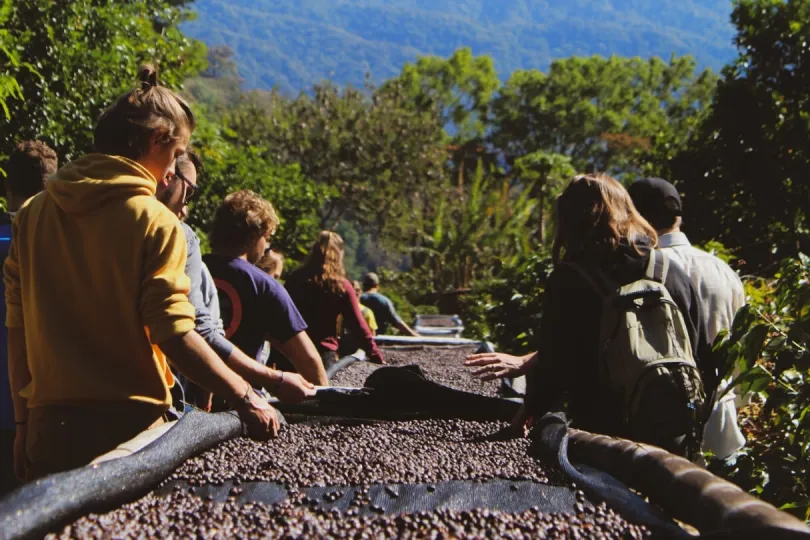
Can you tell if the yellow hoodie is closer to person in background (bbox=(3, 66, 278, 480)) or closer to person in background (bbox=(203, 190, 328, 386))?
person in background (bbox=(3, 66, 278, 480))

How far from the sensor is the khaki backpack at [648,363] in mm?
2672

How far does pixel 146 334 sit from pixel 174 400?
65 centimetres

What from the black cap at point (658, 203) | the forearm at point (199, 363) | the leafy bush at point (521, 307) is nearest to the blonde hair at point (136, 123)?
the forearm at point (199, 363)

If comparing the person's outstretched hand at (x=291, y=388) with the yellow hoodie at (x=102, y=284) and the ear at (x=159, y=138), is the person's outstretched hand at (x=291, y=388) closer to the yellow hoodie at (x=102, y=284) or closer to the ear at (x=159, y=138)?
the yellow hoodie at (x=102, y=284)

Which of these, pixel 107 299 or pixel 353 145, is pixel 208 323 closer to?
pixel 107 299

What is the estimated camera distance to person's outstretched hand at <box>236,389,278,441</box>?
7.70ft

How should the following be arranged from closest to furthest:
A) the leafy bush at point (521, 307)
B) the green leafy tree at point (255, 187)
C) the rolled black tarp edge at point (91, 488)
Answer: the rolled black tarp edge at point (91, 488) → the leafy bush at point (521, 307) → the green leafy tree at point (255, 187)

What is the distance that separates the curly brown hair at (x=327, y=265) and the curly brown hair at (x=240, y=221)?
1705 mm

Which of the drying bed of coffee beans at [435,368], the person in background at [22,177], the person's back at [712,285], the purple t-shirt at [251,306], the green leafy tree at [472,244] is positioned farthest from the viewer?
the green leafy tree at [472,244]

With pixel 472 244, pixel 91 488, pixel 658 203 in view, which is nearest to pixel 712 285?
pixel 658 203

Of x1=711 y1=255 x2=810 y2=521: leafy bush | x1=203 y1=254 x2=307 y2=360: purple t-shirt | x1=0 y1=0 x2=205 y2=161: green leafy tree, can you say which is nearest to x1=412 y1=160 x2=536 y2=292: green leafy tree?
x1=0 y1=0 x2=205 y2=161: green leafy tree

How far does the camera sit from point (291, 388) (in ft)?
9.45

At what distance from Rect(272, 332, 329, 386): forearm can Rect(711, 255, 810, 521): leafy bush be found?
1753 mm

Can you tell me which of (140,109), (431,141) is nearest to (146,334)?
(140,109)
